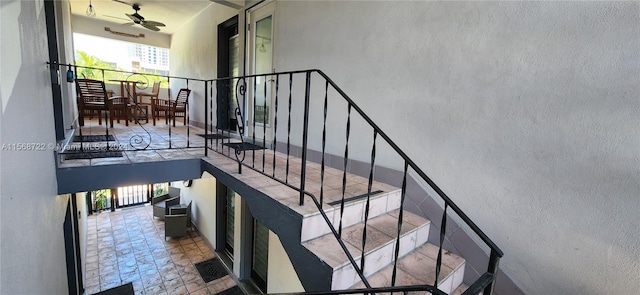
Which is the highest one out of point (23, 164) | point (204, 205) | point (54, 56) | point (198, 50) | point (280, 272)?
point (198, 50)

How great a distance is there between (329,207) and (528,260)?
1.37 meters

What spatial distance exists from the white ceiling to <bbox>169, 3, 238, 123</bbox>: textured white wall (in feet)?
0.67

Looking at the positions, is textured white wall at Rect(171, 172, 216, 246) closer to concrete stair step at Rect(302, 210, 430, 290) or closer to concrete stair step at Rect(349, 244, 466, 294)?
concrete stair step at Rect(302, 210, 430, 290)

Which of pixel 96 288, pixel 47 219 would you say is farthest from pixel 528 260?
pixel 96 288

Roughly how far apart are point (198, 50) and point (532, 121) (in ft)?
21.2

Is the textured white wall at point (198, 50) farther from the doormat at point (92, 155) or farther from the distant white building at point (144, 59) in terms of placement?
the distant white building at point (144, 59)

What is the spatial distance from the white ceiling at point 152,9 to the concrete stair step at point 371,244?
17.9ft

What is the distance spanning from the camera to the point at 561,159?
1608 millimetres

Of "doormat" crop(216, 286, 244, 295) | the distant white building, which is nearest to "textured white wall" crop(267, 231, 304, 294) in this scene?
"doormat" crop(216, 286, 244, 295)

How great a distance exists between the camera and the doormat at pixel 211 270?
15.3 feet

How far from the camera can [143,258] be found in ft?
16.6

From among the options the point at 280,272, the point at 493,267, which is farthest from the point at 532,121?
the point at 280,272

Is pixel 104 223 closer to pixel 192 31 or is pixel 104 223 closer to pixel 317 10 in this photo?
pixel 192 31

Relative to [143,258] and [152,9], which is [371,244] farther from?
[152,9]
